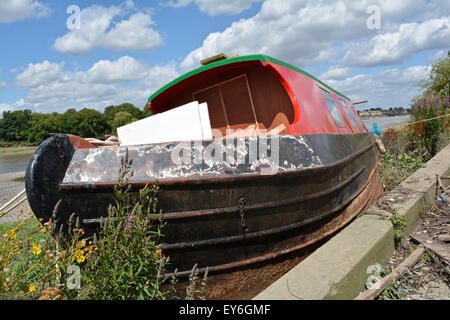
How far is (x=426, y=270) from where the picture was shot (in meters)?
3.03

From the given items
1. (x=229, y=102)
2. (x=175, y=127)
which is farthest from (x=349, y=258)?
(x=229, y=102)

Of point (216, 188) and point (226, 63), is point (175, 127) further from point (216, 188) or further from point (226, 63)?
point (226, 63)

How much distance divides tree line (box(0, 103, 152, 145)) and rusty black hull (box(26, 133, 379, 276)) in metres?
50.3

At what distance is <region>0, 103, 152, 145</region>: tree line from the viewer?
213ft

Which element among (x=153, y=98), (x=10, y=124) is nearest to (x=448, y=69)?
(x=153, y=98)

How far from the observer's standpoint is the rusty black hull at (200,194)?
264 cm

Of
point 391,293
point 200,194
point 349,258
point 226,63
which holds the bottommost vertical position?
point 391,293

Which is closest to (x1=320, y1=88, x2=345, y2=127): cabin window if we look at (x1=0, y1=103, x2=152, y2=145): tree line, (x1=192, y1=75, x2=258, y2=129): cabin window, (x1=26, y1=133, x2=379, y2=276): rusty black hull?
(x1=192, y1=75, x2=258, y2=129): cabin window

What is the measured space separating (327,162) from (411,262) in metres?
1.23

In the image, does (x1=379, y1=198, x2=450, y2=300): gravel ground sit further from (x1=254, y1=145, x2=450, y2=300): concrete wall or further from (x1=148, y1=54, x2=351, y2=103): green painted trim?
(x1=148, y1=54, x2=351, y2=103): green painted trim

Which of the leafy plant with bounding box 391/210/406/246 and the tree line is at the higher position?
the tree line

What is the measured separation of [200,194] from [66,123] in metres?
74.8

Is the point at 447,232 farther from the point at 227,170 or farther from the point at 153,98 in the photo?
the point at 153,98
